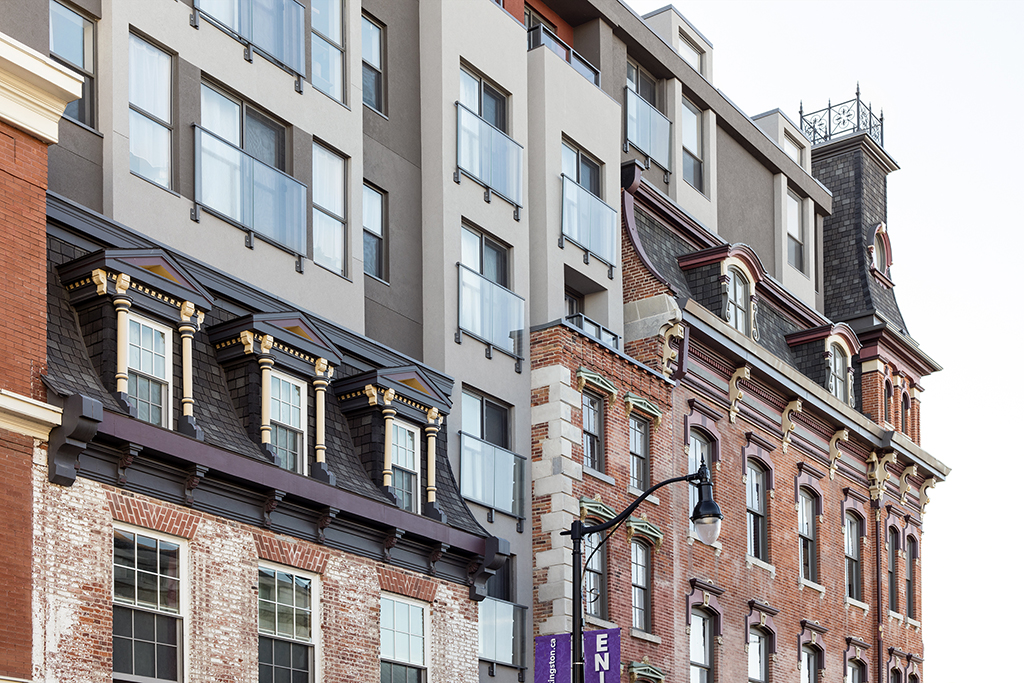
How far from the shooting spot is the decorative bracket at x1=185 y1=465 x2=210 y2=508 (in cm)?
2062

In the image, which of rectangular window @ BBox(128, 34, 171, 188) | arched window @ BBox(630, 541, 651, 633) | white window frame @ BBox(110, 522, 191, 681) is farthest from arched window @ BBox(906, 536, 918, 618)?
white window frame @ BBox(110, 522, 191, 681)

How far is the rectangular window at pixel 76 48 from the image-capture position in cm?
2192

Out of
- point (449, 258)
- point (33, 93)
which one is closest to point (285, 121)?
point (449, 258)

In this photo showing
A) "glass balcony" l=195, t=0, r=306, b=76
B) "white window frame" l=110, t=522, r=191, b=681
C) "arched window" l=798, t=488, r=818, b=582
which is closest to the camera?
"white window frame" l=110, t=522, r=191, b=681

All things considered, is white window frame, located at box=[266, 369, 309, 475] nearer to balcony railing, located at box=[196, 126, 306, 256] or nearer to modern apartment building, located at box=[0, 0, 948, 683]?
modern apartment building, located at box=[0, 0, 948, 683]

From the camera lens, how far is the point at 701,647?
34.8 m

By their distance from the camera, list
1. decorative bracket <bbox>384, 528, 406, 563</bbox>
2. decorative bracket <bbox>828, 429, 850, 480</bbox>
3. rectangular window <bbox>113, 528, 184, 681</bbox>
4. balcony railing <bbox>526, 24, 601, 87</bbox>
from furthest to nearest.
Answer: decorative bracket <bbox>828, 429, 850, 480</bbox>
balcony railing <bbox>526, 24, 601, 87</bbox>
decorative bracket <bbox>384, 528, 406, 563</bbox>
rectangular window <bbox>113, 528, 184, 681</bbox>

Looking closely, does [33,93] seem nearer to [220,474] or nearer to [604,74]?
[220,474]

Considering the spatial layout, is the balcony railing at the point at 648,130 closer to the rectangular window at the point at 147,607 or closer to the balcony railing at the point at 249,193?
the balcony railing at the point at 249,193

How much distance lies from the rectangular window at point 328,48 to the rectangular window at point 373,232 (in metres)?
1.93

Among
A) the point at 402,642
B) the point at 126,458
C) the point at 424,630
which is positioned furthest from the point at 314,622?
the point at 126,458

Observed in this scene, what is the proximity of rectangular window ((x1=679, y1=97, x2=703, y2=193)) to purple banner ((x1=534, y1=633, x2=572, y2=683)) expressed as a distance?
1586 cm

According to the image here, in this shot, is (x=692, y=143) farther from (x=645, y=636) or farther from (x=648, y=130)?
(x=645, y=636)

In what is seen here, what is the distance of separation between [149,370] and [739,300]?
69.5 ft
